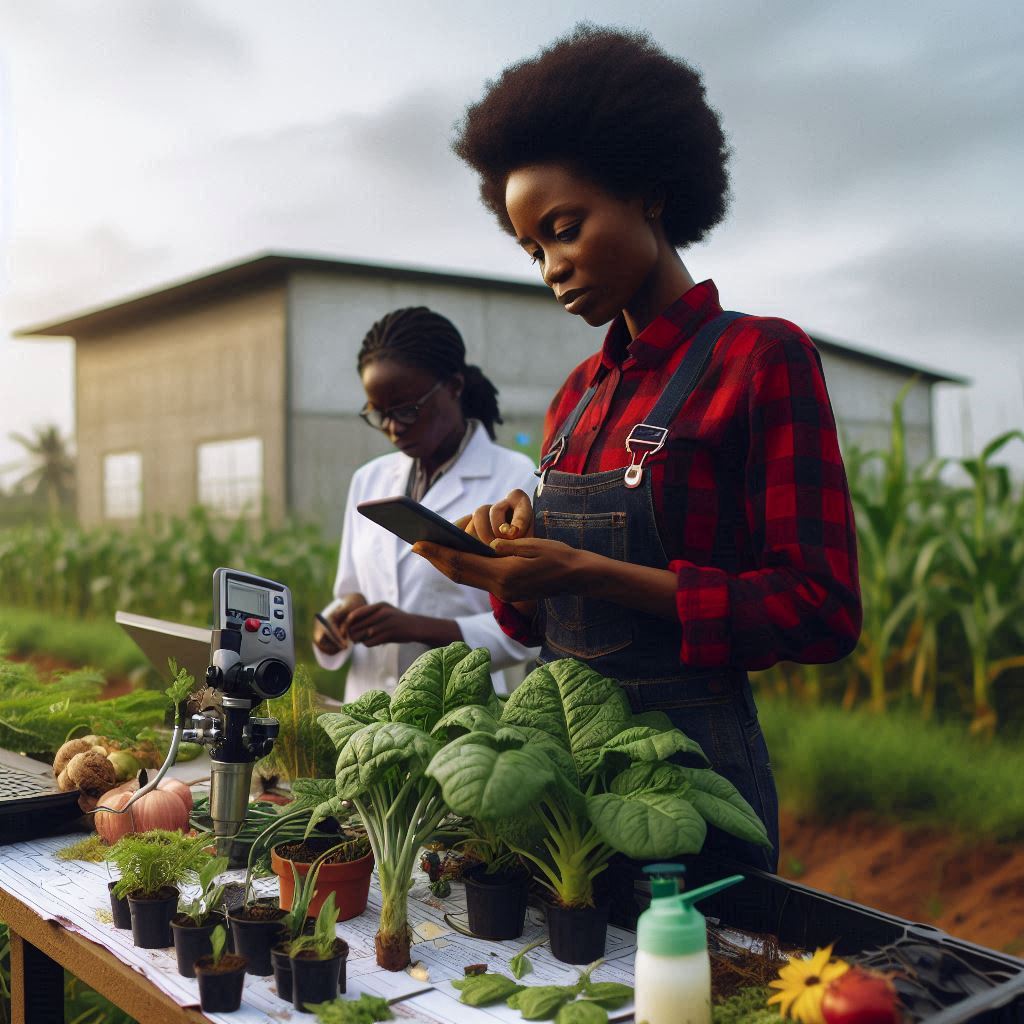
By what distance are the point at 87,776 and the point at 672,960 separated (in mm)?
1249

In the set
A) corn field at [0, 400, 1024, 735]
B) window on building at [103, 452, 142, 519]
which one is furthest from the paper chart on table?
window on building at [103, 452, 142, 519]

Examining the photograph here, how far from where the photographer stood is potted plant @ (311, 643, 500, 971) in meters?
1.21

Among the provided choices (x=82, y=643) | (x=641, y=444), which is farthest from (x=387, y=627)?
(x=82, y=643)

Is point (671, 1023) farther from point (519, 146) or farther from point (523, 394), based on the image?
point (523, 394)

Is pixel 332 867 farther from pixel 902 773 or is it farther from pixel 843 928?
pixel 902 773

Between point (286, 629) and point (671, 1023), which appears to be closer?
point (671, 1023)

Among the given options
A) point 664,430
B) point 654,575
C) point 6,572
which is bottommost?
point 6,572

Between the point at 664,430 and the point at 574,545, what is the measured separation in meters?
0.23

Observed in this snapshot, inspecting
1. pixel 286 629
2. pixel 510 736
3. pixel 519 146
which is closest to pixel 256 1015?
pixel 510 736

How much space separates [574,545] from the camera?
1.55 metres

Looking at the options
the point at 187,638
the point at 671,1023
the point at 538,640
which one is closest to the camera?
the point at 671,1023

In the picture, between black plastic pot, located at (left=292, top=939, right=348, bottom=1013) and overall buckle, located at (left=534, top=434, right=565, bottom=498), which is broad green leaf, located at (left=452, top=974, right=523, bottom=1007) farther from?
overall buckle, located at (left=534, top=434, right=565, bottom=498)

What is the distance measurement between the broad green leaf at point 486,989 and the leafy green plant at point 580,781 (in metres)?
0.13

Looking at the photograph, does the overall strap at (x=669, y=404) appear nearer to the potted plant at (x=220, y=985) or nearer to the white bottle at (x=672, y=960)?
the white bottle at (x=672, y=960)
